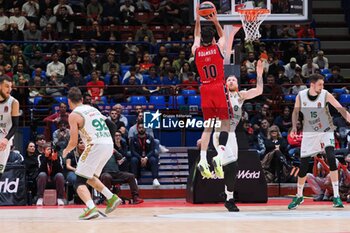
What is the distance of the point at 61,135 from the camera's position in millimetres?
19078

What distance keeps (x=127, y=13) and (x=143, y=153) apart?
7846 mm

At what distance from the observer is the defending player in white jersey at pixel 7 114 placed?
44.8 feet

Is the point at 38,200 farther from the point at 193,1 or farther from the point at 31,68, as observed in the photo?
the point at 31,68

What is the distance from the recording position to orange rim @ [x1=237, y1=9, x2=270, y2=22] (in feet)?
52.4

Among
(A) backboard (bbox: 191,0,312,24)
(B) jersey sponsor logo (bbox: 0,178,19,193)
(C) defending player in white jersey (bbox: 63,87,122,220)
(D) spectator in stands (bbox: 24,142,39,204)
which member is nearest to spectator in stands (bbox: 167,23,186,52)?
(D) spectator in stands (bbox: 24,142,39,204)

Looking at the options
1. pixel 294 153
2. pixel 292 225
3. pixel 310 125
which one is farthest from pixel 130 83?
pixel 292 225

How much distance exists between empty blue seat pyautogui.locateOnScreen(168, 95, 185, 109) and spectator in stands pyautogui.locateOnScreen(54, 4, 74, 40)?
531 cm

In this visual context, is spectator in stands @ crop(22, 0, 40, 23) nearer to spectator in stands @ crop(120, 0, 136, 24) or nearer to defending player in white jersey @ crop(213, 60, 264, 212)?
spectator in stands @ crop(120, 0, 136, 24)

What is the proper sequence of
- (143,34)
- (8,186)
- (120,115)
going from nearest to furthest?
(8,186)
(120,115)
(143,34)

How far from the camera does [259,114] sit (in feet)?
68.8

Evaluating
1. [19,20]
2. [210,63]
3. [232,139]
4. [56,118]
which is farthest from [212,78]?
[19,20]

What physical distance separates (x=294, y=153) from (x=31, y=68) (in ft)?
25.1

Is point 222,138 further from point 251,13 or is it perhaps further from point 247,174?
point 251,13

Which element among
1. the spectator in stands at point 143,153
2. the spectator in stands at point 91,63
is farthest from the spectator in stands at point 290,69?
the spectator in stands at point 143,153
